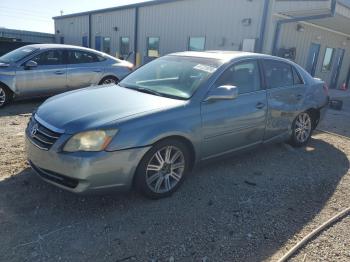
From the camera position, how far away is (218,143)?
3.84 metres

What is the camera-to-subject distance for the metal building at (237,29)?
450 inches

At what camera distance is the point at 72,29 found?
25.3 metres

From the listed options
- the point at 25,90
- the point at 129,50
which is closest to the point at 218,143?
the point at 25,90

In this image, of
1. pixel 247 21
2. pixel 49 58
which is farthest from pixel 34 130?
pixel 247 21

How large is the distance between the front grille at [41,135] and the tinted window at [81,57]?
5.12 m

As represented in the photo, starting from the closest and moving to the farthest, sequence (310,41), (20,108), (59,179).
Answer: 1. (59,179)
2. (20,108)
3. (310,41)

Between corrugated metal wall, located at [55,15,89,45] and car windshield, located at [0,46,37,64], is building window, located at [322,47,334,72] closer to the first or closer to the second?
car windshield, located at [0,46,37,64]

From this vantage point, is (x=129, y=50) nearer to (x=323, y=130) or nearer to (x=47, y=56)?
(x=47, y=56)

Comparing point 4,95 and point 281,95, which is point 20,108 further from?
point 281,95

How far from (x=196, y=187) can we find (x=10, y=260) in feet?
6.80

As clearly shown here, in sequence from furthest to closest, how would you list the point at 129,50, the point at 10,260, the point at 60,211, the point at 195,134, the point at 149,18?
the point at 129,50, the point at 149,18, the point at 195,134, the point at 60,211, the point at 10,260

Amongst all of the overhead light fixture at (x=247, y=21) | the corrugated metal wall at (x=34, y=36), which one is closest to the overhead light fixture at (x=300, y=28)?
the overhead light fixture at (x=247, y=21)

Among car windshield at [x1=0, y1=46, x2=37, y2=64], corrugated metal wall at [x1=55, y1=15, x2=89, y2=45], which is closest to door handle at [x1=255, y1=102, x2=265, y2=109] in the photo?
car windshield at [x1=0, y1=46, x2=37, y2=64]

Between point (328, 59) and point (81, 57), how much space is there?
13.5 m
